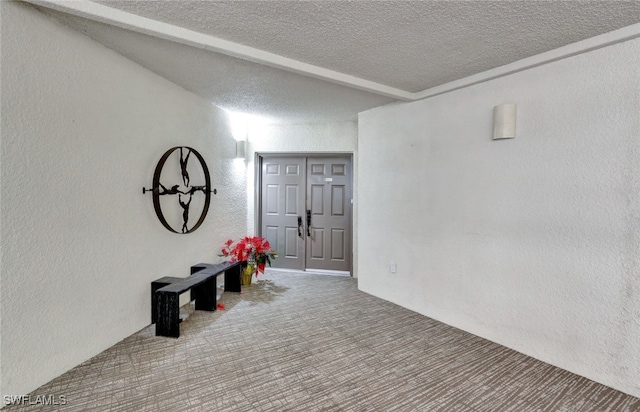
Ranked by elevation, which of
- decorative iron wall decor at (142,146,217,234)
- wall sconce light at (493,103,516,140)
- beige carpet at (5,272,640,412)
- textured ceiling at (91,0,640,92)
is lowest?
beige carpet at (5,272,640,412)

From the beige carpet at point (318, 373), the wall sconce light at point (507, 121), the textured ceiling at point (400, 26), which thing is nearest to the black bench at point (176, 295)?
the beige carpet at point (318, 373)

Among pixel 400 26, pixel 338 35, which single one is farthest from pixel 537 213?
pixel 338 35

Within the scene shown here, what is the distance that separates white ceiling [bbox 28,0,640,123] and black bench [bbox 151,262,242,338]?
1915 mm

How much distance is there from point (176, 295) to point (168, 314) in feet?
0.57

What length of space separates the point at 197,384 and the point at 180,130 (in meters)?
2.43

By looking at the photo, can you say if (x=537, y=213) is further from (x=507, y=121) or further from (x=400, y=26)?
(x=400, y=26)

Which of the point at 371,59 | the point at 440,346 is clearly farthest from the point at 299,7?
the point at 440,346

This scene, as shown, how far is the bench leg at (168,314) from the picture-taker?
257 centimetres

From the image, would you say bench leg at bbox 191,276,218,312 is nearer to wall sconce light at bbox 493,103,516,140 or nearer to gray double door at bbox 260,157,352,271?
gray double door at bbox 260,157,352,271

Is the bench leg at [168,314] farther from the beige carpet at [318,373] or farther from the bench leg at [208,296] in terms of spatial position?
the bench leg at [208,296]

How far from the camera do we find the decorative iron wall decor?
2891 millimetres

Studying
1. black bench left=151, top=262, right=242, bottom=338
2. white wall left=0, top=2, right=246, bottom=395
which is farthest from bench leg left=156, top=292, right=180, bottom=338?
white wall left=0, top=2, right=246, bottom=395

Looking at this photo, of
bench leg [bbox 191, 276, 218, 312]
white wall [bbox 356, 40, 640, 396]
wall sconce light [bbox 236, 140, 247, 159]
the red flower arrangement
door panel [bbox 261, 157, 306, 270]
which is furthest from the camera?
door panel [bbox 261, 157, 306, 270]

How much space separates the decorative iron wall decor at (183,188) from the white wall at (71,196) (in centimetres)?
7
